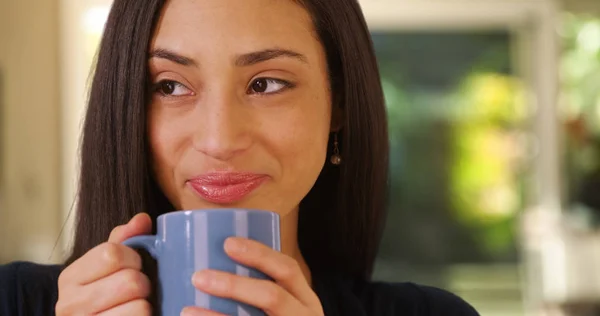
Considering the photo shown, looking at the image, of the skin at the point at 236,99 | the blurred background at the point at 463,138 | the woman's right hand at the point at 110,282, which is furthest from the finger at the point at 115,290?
the blurred background at the point at 463,138

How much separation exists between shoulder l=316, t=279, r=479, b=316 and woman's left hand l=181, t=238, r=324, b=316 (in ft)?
1.09

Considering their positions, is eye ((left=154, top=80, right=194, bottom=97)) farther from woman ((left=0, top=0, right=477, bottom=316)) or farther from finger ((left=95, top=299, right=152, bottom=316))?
finger ((left=95, top=299, right=152, bottom=316))

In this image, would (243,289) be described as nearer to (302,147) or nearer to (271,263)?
(271,263)

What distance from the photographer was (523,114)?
3646 millimetres

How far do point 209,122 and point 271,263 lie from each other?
0.65 feet

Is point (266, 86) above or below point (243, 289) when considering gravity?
above

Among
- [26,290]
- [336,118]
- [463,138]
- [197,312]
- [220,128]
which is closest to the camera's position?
[197,312]

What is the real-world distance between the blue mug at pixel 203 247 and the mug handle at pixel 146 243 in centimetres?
→ 1

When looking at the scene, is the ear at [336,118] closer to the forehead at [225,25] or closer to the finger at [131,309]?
the forehead at [225,25]

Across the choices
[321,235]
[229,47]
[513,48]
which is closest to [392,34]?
[513,48]

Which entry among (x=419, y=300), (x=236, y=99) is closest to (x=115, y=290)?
(x=236, y=99)

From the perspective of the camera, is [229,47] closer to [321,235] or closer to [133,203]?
[133,203]

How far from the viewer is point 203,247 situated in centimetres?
52

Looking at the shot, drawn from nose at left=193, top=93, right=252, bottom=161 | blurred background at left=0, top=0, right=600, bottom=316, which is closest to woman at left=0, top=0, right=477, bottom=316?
nose at left=193, top=93, right=252, bottom=161
